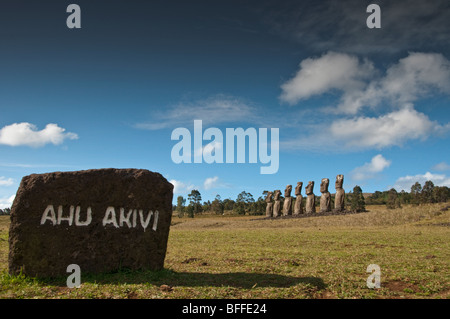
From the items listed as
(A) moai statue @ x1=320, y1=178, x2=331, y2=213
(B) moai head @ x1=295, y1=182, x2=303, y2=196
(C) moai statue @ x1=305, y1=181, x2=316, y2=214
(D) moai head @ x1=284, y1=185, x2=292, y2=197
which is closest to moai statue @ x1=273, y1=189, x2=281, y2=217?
(D) moai head @ x1=284, y1=185, x2=292, y2=197

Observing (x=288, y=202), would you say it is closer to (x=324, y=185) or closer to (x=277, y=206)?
(x=277, y=206)

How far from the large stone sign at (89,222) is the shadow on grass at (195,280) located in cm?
29

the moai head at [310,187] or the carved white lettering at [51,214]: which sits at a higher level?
the moai head at [310,187]

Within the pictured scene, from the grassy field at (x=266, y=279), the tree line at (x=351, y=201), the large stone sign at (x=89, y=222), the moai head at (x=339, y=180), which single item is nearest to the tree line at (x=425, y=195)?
the tree line at (x=351, y=201)

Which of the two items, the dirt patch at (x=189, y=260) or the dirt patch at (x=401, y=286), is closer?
the dirt patch at (x=401, y=286)

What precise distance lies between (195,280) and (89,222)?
315 centimetres

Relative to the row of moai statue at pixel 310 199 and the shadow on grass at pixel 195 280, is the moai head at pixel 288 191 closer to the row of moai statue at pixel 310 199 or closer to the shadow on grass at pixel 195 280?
the row of moai statue at pixel 310 199

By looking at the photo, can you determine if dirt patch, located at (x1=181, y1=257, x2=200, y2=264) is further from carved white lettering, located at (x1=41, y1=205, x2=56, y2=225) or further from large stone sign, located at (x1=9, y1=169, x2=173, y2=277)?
carved white lettering, located at (x1=41, y1=205, x2=56, y2=225)

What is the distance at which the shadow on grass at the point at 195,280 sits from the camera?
26.9 feet

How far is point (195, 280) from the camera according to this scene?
8.68m

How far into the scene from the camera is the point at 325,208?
4469 centimetres
